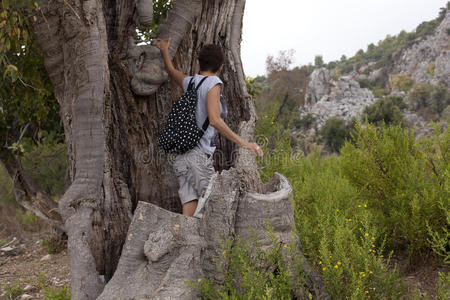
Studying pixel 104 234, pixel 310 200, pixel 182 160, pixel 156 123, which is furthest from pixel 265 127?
pixel 104 234

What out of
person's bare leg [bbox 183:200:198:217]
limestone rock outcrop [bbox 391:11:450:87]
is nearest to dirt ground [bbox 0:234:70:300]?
person's bare leg [bbox 183:200:198:217]

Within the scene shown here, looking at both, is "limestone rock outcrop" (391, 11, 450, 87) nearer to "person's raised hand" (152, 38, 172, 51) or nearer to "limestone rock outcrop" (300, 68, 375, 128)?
A: "limestone rock outcrop" (300, 68, 375, 128)

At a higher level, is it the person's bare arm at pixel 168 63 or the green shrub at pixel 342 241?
the person's bare arm at pixel 168 63

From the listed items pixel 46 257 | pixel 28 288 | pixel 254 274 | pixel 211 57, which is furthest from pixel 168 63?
pixel 46 257

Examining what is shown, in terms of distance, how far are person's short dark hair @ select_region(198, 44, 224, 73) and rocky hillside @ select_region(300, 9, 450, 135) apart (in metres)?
45.1

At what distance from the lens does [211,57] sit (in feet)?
9.04

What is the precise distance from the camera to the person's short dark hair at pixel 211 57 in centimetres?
274

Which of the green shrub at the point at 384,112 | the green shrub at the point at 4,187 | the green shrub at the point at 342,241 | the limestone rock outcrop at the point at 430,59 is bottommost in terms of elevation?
the green shrub at the point at 4,187

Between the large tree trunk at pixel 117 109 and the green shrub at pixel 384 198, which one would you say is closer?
the large tree trunk at pixel 117 109

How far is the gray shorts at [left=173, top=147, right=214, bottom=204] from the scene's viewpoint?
2712 millimetres

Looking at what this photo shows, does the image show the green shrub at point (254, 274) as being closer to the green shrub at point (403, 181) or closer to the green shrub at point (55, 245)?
the green shrub at point (403, 181)

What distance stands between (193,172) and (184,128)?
1.11 feet

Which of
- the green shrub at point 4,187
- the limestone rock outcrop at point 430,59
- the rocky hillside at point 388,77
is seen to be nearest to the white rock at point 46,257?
the green shrub at point 4,187

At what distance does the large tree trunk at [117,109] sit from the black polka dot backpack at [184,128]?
420mm
